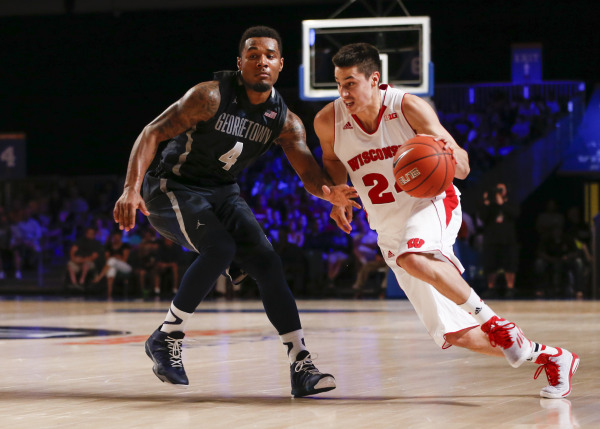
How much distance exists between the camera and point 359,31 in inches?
502

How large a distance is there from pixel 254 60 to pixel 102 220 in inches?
521

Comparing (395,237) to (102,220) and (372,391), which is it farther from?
(102,220)

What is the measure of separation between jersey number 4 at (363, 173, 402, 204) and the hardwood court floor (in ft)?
3.01

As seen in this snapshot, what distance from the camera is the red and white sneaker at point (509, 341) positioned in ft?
13.6

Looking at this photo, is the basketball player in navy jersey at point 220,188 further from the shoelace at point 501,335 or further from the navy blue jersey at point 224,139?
the shoelace at point 501,335

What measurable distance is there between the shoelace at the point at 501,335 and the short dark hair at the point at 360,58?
138cm

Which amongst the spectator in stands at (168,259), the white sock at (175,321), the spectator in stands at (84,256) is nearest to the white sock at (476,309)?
the white sock at (175,321)

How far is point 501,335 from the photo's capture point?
416 cm

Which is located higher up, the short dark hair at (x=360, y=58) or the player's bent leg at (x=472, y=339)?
the short dark hair at (x=360, y=58)

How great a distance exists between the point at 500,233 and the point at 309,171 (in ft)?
30.9

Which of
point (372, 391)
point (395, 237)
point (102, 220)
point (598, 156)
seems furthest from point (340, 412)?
point (598, 156)

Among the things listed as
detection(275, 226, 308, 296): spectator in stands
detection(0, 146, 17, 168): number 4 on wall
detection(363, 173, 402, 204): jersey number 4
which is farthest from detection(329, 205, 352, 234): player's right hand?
detection(0, 146, 17, 168): number 4 on wall

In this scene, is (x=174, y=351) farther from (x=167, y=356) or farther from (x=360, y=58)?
(x=360, y=58)

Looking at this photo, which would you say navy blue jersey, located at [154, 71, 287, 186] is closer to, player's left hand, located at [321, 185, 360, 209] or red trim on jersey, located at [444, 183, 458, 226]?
player's left hand, located at [321, 185, 360, 209]
